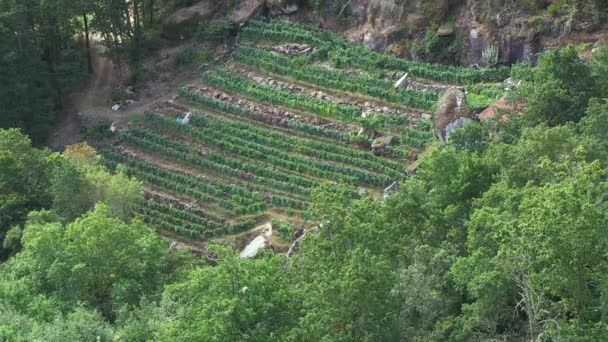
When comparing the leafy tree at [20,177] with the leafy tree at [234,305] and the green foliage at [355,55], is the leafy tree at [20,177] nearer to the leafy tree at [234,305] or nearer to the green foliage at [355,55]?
the leafy tree at [234,305]

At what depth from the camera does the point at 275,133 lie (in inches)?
1655

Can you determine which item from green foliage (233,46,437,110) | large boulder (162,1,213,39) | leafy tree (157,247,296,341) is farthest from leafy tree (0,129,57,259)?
large boulder (162,1,213,39)

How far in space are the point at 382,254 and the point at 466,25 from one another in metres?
22.7

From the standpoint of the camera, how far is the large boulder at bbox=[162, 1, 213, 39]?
→ 165 ft

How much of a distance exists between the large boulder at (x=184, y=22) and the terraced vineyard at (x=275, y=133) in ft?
12.3

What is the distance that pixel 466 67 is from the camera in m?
43.1

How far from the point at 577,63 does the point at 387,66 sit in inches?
526

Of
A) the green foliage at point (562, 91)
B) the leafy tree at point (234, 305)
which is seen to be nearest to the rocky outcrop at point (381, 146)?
the green foliage at point (562, 91)

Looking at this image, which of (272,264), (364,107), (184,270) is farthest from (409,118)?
(272,264)

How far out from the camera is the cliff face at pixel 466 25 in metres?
41.2

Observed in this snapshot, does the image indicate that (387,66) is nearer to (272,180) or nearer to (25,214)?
(272,180)

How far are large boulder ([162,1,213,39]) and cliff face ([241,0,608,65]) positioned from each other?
6.86 meters

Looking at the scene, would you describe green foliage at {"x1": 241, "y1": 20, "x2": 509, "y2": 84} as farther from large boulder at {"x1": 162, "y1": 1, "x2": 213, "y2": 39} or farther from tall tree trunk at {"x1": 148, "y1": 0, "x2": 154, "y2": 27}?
tall tree trunk at {"x1": 148, "y1": 0, "x2": 154, "y2": 27}

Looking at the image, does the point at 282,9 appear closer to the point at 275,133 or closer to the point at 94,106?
the point at 275,133
